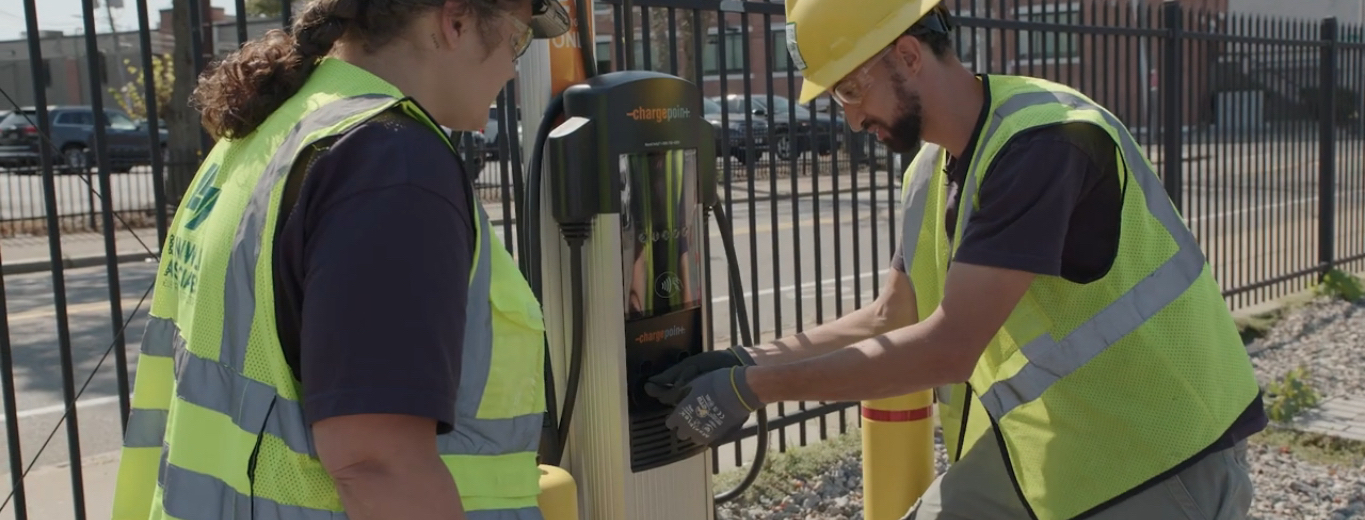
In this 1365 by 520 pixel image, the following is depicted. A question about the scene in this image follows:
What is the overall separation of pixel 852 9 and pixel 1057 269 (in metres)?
0.64

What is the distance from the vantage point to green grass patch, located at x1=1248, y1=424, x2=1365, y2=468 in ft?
17.8

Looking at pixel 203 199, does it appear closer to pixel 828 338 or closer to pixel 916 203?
pixel 916 203

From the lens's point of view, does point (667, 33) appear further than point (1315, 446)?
No

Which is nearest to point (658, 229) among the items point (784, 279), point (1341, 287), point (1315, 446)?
point (1315, 446)

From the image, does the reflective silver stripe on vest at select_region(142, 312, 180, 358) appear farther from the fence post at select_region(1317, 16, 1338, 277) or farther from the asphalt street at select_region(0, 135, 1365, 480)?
the fence post at select_region(1317, 16, 1338, 277)

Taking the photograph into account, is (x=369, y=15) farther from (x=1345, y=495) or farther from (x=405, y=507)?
(x=1345, y=495)

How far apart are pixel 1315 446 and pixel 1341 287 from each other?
14.5 feet

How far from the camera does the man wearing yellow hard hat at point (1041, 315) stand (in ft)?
7.16

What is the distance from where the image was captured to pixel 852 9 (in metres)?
2.39

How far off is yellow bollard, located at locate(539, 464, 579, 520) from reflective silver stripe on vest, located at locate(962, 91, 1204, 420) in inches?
33.7

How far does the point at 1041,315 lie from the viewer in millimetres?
2293

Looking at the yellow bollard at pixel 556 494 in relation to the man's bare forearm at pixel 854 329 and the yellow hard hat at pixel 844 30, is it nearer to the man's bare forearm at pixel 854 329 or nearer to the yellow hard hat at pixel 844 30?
the man's bare forearm at pixel 854 329

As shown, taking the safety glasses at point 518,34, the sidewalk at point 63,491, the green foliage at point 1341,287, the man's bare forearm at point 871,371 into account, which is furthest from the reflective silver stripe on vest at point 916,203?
the green foliage at point 1341,287

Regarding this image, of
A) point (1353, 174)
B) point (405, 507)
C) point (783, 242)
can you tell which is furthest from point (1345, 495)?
point (783, 242)
